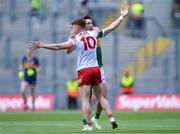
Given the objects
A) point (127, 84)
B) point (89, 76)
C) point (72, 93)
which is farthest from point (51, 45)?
point (72, 93)

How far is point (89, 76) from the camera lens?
1625cm

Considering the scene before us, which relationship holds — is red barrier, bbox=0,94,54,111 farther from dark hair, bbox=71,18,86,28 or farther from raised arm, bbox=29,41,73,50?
raised arm, bbox=29,41,73,50

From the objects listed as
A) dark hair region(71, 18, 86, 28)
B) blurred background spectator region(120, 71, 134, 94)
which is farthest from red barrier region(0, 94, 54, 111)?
dark hair region(71, 18, 86, 28)

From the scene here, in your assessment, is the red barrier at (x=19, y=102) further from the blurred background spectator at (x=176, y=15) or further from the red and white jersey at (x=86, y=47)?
the red and white jersey at (x=86, y=47)

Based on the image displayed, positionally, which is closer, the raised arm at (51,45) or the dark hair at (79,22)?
the raised arm at (51,45)

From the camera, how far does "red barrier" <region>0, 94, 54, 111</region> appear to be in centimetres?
3434

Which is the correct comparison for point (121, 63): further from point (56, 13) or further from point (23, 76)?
point (23, 76)

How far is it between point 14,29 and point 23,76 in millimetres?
7745

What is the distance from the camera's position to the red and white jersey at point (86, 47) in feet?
53.2

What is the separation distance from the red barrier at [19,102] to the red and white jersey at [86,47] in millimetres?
18015

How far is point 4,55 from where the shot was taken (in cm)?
3697

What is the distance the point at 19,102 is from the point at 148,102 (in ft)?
18.5

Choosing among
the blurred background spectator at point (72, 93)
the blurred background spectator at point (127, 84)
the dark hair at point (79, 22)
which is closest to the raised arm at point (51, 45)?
the dark hair at point (79, 22)

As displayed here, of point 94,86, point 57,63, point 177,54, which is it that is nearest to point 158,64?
point 177,54
